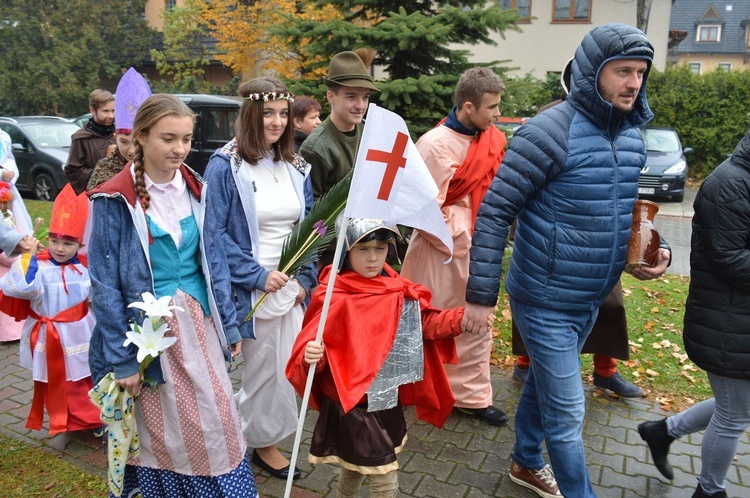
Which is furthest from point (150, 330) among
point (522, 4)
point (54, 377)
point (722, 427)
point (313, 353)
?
point (522, 4)

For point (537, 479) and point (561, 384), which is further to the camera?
point (537, 479)

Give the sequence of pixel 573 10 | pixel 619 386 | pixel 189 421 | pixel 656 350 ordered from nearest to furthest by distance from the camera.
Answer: pixel 189 421, pixel 619 386, pixel 656 350, pixel 573 10

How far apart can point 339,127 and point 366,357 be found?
1.91 metres

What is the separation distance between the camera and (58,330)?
163 inches

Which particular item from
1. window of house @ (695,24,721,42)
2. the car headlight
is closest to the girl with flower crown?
the car headlight

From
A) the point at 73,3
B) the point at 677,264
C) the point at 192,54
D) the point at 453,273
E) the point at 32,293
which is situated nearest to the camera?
the point at 32,293

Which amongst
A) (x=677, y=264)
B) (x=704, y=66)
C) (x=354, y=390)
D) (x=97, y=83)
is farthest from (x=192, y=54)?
(x=704, y=66)

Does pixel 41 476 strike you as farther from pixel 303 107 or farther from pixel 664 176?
pixel 664 176

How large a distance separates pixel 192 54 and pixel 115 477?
26.9m

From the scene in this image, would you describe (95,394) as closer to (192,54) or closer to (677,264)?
(677,264)

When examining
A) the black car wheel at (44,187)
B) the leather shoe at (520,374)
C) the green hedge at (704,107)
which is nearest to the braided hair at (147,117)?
the leather shoe at (520,374)

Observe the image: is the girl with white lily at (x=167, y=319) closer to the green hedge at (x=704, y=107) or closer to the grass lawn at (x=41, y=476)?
the grass lawn at (x=41, y=476)

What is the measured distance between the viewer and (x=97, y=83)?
31.2 metres

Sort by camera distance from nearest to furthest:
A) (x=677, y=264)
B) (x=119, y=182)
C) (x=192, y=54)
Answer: (x=119, y=182) → (x=677, y=264) → (x=192, y=54)
